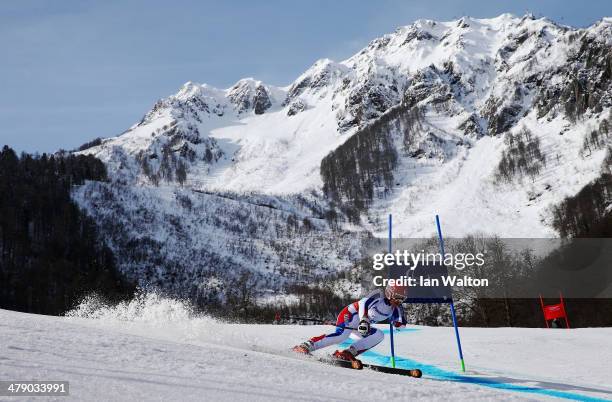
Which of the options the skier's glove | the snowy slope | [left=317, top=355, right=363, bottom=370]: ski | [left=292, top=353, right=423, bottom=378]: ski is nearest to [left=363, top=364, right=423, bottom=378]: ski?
[left=292, top=353, right=423, bottom=378]: ski

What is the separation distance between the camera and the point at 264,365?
8.55 metres

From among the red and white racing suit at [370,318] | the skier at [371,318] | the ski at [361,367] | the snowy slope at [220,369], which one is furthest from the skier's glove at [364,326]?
the snowy slope at [220,369]

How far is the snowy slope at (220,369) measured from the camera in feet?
20.8

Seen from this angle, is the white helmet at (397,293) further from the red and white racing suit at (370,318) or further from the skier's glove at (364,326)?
the skier's glove at (364,326)

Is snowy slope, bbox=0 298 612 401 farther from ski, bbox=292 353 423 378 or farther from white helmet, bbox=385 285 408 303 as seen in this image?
white helmet, bbox=385 285 408 303

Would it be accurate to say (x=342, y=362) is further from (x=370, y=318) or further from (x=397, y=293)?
(x=397, y=293)

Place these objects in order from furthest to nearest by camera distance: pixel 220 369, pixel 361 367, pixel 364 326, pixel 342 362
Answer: pixel 364 326
pixel 342 362
pixel 361 367
pixel 220 369

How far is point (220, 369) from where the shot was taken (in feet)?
25.4

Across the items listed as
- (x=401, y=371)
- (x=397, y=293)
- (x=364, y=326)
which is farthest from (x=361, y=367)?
(x=397, y=293)

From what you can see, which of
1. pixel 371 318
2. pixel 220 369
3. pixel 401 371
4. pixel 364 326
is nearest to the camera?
pixel 220 369

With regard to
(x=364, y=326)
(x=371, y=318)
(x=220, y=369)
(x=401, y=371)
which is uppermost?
(x=371, y=318)

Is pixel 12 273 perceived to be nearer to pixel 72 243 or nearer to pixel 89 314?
pixel 72 243

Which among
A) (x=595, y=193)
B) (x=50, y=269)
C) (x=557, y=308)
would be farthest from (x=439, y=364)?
(x=595, y=193)

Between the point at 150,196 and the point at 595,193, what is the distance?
15678 cm
